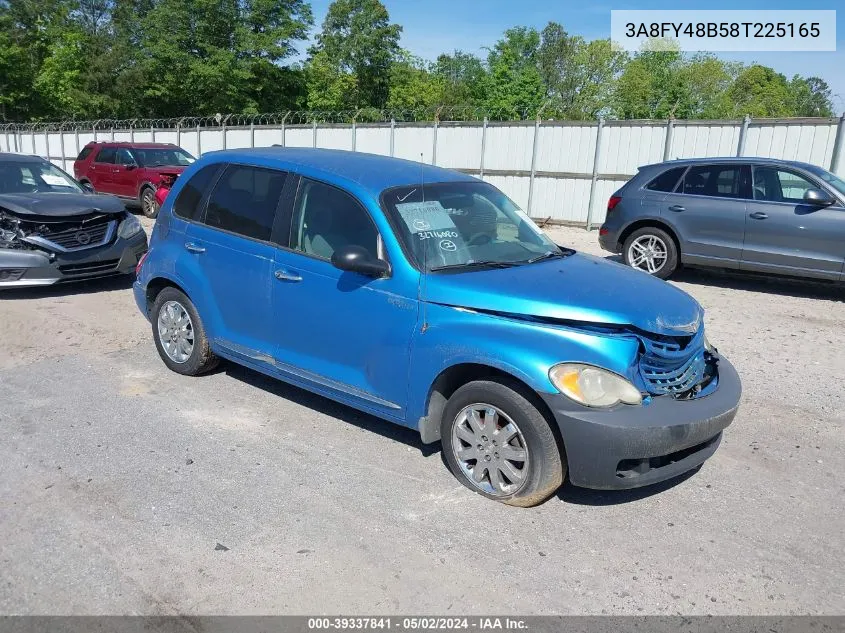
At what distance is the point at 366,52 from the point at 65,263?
51.0 meters

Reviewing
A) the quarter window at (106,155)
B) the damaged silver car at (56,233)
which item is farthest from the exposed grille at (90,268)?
the quarter window at (106,155)

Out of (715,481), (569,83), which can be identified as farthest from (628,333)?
(569,83)

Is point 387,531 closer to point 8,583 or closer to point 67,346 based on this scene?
point 8,583

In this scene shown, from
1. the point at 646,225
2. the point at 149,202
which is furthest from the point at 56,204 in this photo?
the point at 149,202

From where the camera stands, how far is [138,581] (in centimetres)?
312

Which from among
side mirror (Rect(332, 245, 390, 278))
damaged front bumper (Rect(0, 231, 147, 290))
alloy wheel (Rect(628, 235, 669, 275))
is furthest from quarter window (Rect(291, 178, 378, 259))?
Result: alloy wheel (Rect(628, 235, 669, 275))

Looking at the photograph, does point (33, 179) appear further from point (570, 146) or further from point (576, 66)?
point (576, 66)

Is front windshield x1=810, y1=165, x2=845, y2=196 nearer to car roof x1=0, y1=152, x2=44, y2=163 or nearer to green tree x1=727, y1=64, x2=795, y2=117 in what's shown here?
car roof x1=0, y1=152, x2=44, y2=163

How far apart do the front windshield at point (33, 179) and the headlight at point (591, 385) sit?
8.01 m

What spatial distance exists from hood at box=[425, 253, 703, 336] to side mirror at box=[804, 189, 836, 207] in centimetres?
523

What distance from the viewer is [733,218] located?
8883mm

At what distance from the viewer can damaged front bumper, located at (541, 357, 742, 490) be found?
338cm

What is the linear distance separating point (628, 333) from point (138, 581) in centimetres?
259

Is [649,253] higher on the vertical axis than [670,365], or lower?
lower
